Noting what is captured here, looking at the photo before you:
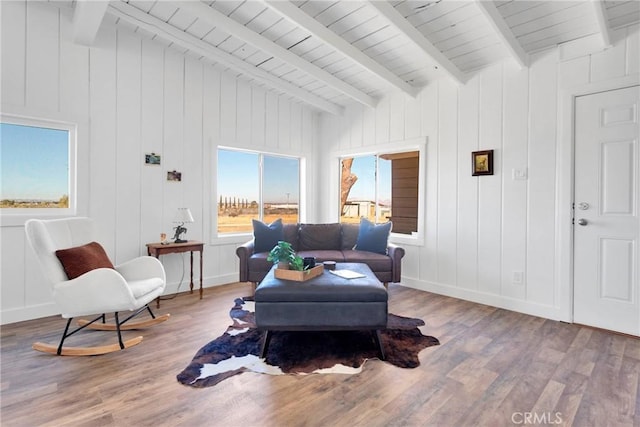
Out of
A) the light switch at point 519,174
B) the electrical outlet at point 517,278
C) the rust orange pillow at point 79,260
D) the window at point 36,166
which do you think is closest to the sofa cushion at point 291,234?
the rust orange pillow at point 79,260

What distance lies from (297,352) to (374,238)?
207cm

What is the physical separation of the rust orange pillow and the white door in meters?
4.33

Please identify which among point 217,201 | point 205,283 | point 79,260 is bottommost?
point 205,283

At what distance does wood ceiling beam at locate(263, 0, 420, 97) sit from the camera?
2607mm

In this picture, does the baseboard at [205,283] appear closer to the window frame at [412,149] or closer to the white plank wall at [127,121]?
the white plank wall at [127,121]

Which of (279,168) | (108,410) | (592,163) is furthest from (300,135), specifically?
(108,410)

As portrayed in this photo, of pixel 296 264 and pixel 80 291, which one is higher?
pixel 296 264

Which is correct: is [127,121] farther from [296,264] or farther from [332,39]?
[296,264]

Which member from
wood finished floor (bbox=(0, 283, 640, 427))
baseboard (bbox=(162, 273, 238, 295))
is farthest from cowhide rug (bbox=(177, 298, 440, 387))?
baseboard (bbox=(162, 273, 238, 295))

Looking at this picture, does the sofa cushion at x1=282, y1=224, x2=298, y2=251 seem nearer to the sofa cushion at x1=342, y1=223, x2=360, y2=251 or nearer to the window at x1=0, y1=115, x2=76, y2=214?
the sofa cushion at x1=342, y1=223, x2=360, y2=251

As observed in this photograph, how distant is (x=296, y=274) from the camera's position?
2.45m

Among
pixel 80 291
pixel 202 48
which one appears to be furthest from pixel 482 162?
pixel 80 291

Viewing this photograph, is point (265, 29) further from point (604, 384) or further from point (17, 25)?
point (604, 384)

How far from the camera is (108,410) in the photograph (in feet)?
5.57
